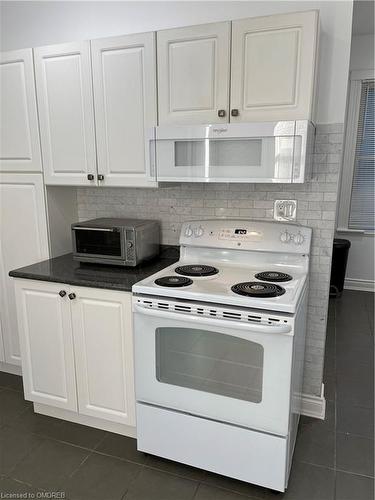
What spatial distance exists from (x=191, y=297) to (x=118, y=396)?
0.81 meters

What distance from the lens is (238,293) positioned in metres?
1.70

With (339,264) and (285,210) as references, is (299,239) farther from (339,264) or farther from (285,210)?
(339,264)

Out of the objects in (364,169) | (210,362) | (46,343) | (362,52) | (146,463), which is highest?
(362,52)

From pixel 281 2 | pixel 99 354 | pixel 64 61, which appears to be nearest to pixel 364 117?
pixel 281 2

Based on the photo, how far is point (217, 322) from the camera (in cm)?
167

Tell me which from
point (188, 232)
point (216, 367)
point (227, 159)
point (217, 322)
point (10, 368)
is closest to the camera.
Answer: point (217, 322)

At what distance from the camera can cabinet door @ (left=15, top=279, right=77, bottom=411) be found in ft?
7.00

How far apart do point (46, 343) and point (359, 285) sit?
3.85 meters

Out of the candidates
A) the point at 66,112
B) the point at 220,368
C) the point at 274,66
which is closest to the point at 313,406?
the point at 220,368

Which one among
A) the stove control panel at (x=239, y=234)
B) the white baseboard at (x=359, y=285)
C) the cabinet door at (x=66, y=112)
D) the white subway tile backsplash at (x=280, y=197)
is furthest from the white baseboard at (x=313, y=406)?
the white baseboard at (x=359, y=285)

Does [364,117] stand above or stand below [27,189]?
above

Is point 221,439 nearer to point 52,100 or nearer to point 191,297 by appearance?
point 191,297

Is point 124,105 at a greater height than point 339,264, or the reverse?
point 124,105

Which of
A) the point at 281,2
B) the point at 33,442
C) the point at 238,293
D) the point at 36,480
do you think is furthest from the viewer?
the point at 33,442
